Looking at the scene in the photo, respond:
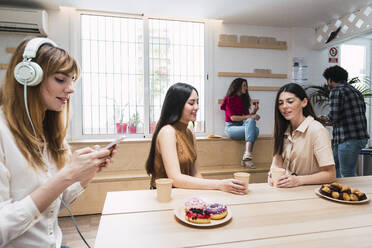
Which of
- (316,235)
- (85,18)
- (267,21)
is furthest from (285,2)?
(316,235)

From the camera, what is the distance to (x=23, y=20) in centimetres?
280

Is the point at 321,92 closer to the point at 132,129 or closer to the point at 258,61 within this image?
the point at 258,61

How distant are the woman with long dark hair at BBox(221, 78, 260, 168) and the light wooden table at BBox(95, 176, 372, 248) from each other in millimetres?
2118

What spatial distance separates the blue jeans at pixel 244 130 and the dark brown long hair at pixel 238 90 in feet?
0.92

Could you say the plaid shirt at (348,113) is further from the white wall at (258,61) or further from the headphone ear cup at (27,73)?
the headphone ear cup at (27,73)

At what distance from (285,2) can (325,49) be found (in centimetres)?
155

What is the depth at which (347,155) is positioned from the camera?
269 cm

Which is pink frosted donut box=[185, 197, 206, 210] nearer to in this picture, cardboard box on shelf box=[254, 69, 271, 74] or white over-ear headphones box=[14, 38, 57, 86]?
white over-ear headphones box=[14, 38, 57, 86]

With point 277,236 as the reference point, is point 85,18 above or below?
above

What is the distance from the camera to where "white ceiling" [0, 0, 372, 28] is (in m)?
2.97

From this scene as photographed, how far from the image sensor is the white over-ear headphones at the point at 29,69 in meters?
0.81

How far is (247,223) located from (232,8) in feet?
9.86

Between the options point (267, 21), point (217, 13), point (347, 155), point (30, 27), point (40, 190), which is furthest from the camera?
point (267, 21)

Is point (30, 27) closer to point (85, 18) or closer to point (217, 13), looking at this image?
point (85, 18)
